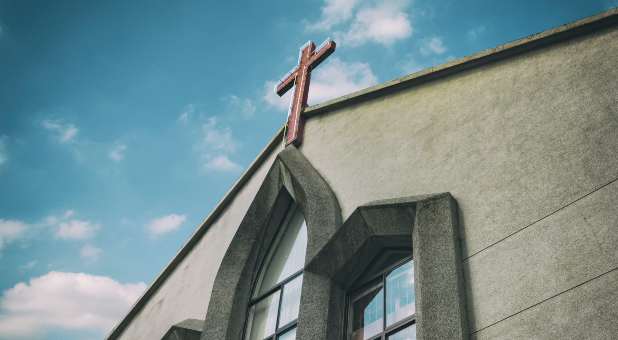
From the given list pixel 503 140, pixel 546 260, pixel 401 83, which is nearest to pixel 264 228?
pixel 401 83

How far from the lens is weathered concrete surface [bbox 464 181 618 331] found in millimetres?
3844

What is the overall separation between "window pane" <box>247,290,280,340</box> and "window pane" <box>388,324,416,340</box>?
2.32 metres

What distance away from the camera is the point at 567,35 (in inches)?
214

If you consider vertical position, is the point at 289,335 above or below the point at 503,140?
below

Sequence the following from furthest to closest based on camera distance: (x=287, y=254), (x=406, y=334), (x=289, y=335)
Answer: (x=287, y=254) < (x=289, y=335) < (x=406, y=334)

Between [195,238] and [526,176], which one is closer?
[526,176]

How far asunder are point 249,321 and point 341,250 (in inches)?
90.0

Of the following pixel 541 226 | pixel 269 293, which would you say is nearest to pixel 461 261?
pixel 541 226

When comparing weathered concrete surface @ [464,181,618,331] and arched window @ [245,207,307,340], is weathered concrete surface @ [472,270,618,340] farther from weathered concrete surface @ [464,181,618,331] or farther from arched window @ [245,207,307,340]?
arched window @ [245,207,307,340]

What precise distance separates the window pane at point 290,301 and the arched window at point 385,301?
3.67 ft

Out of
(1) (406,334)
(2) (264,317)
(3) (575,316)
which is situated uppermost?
(2) (264,317)

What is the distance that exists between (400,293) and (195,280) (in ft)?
16.0

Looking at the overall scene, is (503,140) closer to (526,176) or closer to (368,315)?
(526,176)

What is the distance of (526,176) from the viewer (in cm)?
475
